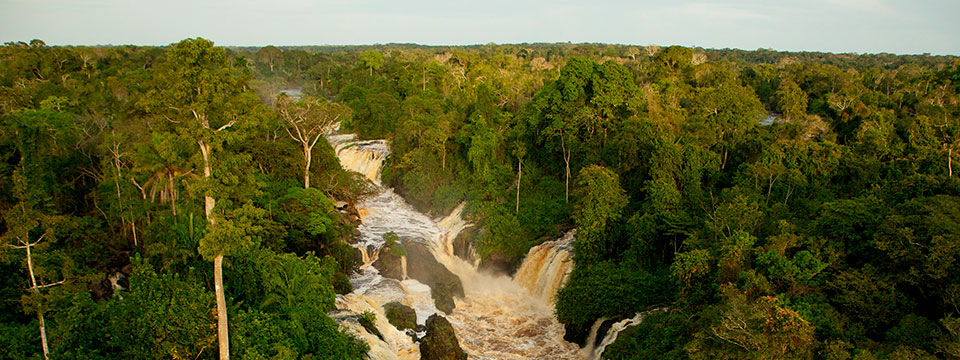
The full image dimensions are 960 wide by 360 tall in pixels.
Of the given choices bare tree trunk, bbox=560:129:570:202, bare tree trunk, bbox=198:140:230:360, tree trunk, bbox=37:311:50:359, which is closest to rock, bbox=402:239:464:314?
bare tree trunk, bbox=560:129:570:202

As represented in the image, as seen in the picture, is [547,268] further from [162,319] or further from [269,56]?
[269,56]

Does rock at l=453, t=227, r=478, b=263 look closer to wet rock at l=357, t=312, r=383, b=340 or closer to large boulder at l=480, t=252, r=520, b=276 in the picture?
large boulder at l=480, t=252, r=520, b=276

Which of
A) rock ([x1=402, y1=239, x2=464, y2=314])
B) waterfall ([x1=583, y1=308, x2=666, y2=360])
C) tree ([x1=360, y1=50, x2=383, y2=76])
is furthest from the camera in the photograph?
tree ([x1=360, y1=50, x2=383, y2=76])

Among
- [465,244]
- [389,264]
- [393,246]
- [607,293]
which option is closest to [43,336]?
[389,264]

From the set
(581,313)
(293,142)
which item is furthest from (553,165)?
(293,142)

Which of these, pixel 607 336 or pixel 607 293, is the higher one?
pixel 607 293

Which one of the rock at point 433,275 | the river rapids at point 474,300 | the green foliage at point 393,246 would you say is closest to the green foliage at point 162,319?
the river rapids at point 474,300
